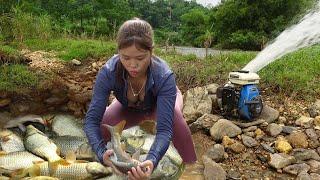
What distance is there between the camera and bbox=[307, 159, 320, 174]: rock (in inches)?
188

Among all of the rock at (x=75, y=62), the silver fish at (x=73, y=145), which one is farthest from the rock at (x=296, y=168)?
the rock at (x=75, y=62)

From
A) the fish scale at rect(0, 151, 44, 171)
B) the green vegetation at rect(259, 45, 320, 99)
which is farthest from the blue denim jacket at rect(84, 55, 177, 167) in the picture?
the green vegetation at rect(259, 45, 320, 99)

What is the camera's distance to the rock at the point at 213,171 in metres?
4.66

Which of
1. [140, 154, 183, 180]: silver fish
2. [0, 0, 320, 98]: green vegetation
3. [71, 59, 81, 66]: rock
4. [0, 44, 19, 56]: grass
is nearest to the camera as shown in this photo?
[140, 154, 183, 180]: silver fish

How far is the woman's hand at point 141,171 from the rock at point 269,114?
3414 mm

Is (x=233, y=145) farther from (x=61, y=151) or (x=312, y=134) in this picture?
(x=61, y=151)

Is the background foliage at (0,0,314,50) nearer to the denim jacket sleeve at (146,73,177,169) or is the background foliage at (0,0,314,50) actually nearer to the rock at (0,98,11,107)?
the rock at (0,98,11,107)

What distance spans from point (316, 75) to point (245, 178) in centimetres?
257

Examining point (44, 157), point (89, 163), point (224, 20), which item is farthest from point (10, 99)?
point (224, 20)

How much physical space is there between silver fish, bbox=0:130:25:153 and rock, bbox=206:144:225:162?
8.64ft

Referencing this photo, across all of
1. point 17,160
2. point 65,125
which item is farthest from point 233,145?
point 65,125

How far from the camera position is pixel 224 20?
18000 millimetres

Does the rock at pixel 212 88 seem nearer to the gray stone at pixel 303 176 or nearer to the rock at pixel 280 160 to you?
the rock at pixel 280 160

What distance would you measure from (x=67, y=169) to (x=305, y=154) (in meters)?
2.42
